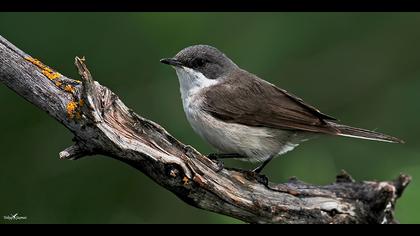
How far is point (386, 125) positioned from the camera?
834cm

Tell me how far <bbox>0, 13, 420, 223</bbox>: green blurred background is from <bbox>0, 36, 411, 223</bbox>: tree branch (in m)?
0.37

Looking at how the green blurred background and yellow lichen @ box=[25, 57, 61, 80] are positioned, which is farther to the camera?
the green blurred background

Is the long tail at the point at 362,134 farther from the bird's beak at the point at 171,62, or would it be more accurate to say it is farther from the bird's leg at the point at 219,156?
the bird's beak at the point at 171,62

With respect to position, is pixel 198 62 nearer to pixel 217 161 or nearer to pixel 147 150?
pixel 217 161

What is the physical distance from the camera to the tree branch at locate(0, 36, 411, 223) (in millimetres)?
5699

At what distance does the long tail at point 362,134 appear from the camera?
22.0 ft

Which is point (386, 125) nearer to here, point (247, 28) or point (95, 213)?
point (247, 28)

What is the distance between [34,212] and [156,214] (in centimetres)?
132

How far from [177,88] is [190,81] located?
0.72 metres

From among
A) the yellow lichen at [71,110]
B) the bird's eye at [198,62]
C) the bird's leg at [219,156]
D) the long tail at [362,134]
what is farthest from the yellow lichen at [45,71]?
the long tail at [362,134]

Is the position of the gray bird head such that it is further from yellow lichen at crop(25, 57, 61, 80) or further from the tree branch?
yellow lichen at crop(25, 57, 61, 80)

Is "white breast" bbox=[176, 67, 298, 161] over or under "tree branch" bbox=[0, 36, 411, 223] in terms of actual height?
over

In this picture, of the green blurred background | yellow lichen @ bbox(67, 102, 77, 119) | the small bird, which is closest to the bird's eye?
the small bird

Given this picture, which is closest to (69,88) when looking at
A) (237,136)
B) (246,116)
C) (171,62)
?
(171,62)
